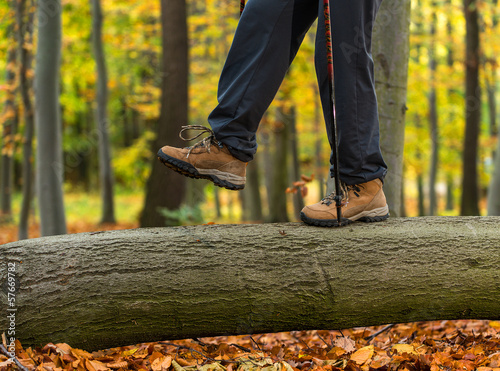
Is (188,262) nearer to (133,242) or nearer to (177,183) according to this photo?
(133,242)

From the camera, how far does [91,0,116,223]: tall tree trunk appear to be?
12.3 metres

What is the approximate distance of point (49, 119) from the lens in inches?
227

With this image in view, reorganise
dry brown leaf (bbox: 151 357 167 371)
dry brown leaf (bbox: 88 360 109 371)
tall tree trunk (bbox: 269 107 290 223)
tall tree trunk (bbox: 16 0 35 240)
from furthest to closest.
→ tall tree trunk (bbox: 269 107 290 223), tall tree trunk (bbox: 16 0 35 240), dry brown leaf (bbox: 151 357 167 371), dry brown leaf (bbox: 88 360 109 371)

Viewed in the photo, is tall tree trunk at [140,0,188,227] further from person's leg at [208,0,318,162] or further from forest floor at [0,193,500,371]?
person's leg at [208,0,318,162]

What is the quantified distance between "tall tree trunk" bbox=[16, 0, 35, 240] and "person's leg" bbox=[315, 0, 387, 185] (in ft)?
21.5

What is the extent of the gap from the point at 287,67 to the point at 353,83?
0.37m

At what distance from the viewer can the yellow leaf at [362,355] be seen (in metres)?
2.09

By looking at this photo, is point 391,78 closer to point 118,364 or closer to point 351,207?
point 351,207

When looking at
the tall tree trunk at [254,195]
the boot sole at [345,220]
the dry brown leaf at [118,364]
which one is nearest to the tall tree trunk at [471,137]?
the tall tree trunk at [254,195]

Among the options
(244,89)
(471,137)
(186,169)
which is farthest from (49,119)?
(471,137)

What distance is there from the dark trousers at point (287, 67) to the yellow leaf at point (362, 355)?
3.00 feet

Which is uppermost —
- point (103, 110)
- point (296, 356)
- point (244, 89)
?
point (103, 110)

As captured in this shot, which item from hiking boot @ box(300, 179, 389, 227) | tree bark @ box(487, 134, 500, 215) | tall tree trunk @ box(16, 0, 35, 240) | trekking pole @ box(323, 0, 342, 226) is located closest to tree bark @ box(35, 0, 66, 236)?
tall tree trunk @ box(16, 0, 35, 240)

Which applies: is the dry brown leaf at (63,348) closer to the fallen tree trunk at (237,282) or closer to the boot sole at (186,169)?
the fallen tree trunk at (237,282)
